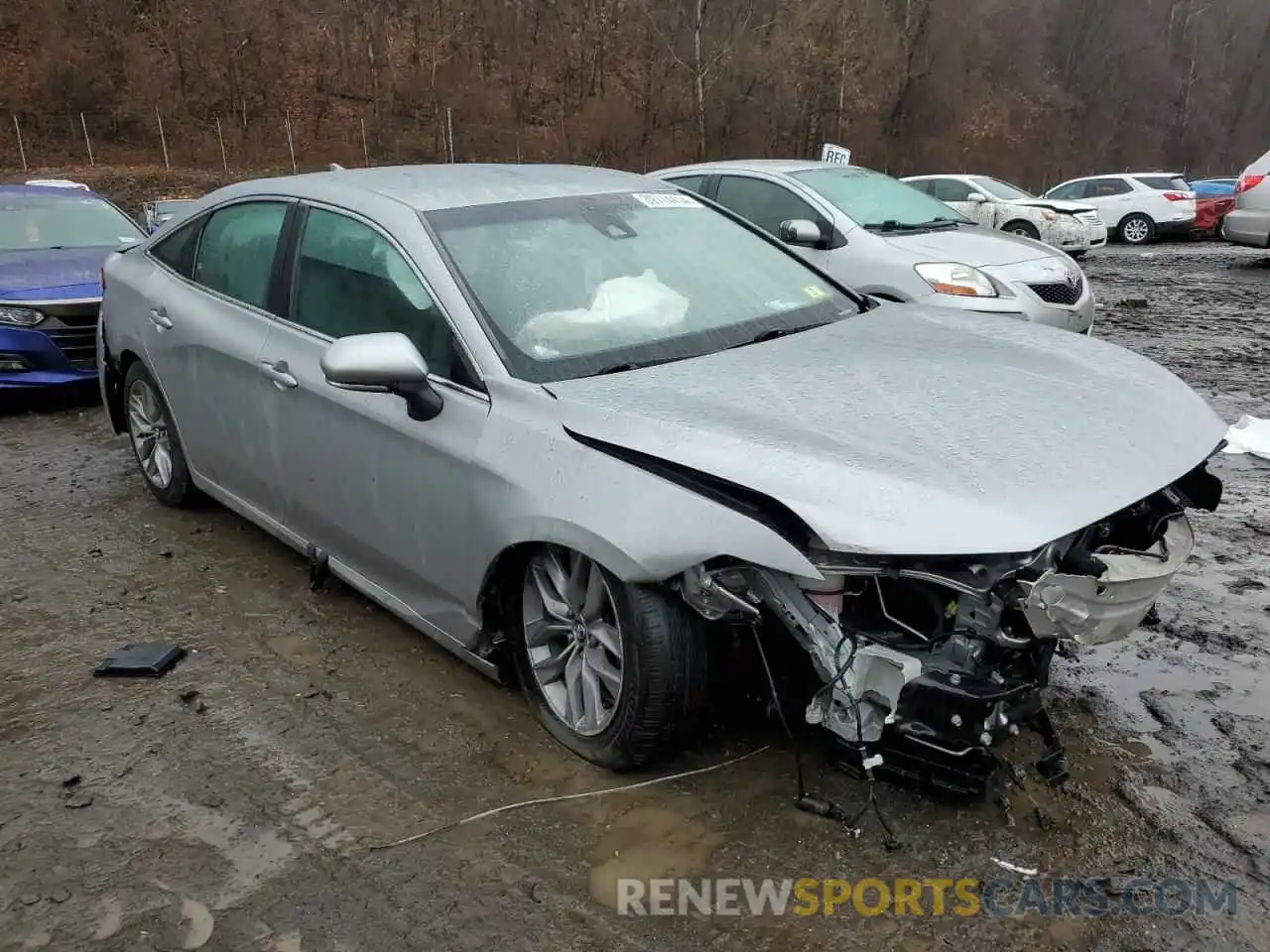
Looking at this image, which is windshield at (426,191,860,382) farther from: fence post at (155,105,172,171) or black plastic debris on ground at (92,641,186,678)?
fence post at (155,105,172,171)

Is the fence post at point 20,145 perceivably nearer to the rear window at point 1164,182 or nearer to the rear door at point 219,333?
the rear window at point 1164,182

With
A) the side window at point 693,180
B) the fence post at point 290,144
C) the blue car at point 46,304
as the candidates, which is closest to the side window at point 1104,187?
the side window at point 693,180

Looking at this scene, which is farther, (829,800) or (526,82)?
(526,82)

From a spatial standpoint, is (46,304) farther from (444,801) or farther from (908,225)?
(908,225)

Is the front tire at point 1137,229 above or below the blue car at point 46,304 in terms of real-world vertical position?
below

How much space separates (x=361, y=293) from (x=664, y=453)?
151 cm

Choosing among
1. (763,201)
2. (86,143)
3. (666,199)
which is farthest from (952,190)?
(86,143)

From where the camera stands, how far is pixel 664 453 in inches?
101

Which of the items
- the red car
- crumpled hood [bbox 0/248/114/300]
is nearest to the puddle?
crumpled hood [bbox 0/248/114/300]

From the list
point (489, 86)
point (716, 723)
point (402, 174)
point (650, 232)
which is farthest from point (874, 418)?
point (489, 86)

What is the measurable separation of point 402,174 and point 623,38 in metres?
38.6

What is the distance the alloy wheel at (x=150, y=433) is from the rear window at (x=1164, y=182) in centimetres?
2046

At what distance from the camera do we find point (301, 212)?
3.88 meters

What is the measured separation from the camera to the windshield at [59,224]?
8.00m
